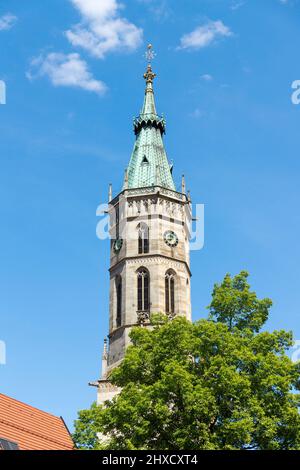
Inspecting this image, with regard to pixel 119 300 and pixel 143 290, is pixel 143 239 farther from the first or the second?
pixel 119 300

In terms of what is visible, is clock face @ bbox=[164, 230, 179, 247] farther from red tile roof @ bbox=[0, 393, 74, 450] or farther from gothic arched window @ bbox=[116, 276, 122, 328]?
red tile roof @ bbox=[0, 393, 74, 450]

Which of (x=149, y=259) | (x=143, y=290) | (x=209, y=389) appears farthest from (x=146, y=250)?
(x=209, y=389)

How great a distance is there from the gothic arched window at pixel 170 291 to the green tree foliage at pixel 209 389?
2559cm

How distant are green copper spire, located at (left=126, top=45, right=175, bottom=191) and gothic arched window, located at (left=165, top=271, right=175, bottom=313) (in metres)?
7.08

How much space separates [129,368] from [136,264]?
2744 cm

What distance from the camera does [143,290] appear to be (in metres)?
52.5

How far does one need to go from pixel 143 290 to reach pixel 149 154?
11658 mm

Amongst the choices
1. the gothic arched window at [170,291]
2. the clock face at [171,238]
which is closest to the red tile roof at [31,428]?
the gothic arched window at [170,291]

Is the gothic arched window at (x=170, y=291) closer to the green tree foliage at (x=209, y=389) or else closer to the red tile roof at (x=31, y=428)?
the red tile roof at (x=31, y=428)

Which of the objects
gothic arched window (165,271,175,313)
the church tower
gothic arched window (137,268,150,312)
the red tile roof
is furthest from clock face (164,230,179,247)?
the red tile roof

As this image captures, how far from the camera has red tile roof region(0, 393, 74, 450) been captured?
27.6 m

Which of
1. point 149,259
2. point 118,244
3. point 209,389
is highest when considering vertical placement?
point 118,244
